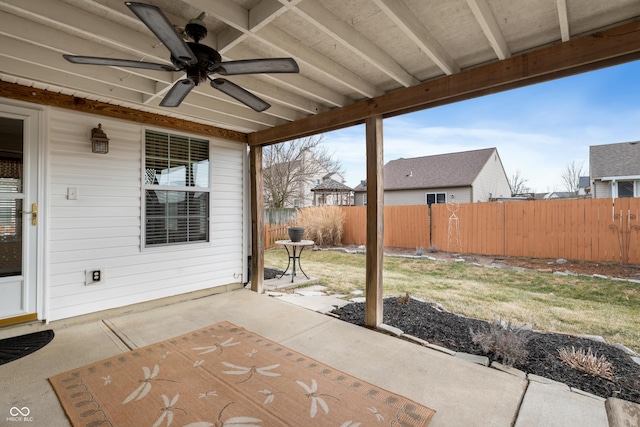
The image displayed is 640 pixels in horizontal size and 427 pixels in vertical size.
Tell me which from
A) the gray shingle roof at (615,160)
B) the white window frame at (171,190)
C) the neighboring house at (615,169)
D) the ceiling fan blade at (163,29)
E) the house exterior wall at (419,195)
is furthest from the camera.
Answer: the house exterior wall at (419,195)

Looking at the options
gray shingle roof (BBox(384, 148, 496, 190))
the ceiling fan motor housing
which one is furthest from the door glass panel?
gray shingle roof (BBox(384, 148, 496, 190))

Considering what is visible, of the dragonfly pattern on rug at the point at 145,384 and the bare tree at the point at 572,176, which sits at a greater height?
the bare tree at the point at 572,176

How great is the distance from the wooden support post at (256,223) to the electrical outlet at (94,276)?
192 cm

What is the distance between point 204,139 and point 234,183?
77 centimetres

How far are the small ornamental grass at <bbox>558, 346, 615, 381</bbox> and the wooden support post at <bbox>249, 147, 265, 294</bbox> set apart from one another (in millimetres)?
3629

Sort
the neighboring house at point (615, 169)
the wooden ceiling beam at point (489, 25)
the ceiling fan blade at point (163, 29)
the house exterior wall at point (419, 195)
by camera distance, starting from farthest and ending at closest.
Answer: the house exterior wall at point (419, 195) → the neighboring house at point (615, 169) → the wooden ceiling beam at point (489, 25) → the ceiling fan blade at point (163, 29)

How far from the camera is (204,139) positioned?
423cm

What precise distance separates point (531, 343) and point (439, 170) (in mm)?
11871

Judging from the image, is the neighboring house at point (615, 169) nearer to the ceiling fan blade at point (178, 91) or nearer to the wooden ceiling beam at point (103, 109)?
the wooden ceiling beam at point (103, 109)

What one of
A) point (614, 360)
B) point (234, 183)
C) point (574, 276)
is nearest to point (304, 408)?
point (614, 360)

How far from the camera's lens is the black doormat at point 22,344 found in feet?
8.07

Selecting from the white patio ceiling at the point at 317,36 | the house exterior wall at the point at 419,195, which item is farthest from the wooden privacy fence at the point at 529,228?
the house exterior wall at the point at 419,195

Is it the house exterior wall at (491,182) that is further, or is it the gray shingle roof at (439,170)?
the gray shingle roof at (439,170)

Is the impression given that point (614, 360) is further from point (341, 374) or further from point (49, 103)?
point (49, 103)
